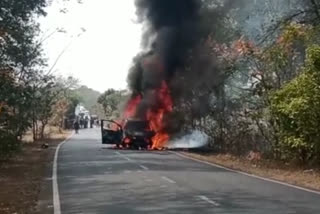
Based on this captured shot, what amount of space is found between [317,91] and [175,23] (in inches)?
637

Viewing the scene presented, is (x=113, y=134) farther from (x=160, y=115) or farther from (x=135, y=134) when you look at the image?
(x=160, y=115)

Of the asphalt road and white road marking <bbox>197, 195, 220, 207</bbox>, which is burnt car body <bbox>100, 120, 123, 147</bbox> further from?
white road marking <bbox>197, 195, 220, 207</bbox>

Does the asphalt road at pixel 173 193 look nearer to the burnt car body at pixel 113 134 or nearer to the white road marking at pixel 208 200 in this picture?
the white road marking at pixel 208 200

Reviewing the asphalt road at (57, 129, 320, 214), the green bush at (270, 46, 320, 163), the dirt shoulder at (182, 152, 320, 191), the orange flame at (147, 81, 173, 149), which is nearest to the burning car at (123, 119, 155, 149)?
the orange flame at (147, 81, 173, 149)

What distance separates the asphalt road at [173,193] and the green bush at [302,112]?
119 inches

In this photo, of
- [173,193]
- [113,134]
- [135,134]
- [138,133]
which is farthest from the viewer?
[113,134]

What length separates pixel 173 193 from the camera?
15.2m

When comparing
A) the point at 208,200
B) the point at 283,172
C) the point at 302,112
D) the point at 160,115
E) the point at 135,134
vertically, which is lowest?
the point at 208,200

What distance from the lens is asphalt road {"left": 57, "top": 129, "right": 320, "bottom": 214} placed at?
1259 cm

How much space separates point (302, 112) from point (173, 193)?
8467 millimetres

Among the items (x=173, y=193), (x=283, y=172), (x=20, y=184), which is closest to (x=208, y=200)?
(x=173, y=193)

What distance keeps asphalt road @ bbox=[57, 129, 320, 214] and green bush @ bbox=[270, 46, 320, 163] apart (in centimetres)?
302

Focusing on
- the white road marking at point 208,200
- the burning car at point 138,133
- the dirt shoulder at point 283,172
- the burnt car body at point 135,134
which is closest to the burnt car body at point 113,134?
the burnt car body at point 135,134

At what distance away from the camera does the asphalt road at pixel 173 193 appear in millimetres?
12594
